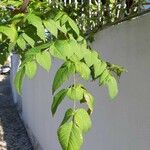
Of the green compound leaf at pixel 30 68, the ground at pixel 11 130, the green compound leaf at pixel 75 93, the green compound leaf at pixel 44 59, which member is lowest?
the ground at pixel 11 130

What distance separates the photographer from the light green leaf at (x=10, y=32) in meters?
2.13

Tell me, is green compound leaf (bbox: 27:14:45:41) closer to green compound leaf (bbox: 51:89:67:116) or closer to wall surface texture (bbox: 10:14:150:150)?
Result: green compound leaf (bbox: 51:89:67:116)

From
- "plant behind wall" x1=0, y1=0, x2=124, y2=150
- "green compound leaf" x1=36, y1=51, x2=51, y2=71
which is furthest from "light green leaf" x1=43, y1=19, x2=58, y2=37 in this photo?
"green compound leaf" x1=36, y1=51, x2=51, y2=71

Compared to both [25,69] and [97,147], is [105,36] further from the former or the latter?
[25,69]

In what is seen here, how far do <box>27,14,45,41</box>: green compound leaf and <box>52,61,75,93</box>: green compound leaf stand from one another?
30 centimetres

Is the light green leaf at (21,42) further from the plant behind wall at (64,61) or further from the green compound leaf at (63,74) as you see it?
the green compound leaf at (63,74)

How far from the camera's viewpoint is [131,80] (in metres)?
3.21

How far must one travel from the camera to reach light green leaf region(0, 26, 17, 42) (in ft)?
7.00

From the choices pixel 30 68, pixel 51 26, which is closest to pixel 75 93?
pixel 30 68

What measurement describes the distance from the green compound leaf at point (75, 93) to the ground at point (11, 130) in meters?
6.75

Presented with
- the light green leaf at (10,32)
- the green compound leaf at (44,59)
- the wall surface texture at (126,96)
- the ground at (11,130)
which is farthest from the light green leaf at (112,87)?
the ground at (11,130)

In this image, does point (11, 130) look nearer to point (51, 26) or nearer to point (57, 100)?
point (51, 26)

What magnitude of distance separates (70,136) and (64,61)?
1.29 feet

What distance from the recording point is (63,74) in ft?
5.88
